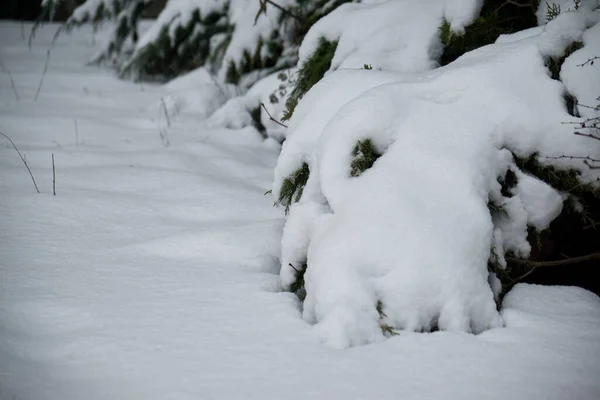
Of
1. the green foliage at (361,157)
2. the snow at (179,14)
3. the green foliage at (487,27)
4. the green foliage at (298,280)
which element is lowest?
the snow at (179,14)

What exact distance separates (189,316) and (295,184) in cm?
74

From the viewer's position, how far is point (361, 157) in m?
1.87

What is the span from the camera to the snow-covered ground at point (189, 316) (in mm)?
1346

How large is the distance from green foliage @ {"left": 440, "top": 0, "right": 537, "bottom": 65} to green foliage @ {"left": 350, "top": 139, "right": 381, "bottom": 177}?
101 centimetres

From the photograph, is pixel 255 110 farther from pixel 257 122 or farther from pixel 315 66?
pixel 315 66

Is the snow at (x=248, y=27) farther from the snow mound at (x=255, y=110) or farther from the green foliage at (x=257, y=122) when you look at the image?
the green foliage at (x=257, y=122)

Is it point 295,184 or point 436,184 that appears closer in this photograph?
point 436,184

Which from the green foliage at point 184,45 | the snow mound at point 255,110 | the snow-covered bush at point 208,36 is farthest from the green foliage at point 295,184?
the green foliage at point 184,45

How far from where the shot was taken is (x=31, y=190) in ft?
8.61

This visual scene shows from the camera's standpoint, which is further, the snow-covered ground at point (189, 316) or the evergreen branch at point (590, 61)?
the evergreen branch at point (590, 61)

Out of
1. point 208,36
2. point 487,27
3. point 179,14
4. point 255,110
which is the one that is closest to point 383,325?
point 487,27

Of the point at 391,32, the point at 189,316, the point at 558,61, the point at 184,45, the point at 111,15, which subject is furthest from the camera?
the point at 111,15

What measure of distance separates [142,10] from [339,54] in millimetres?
3462

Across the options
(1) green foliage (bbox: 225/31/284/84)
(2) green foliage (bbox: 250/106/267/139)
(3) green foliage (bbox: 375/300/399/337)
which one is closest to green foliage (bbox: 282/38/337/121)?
(2) green foliage (bbox: 250/106/267/139)
